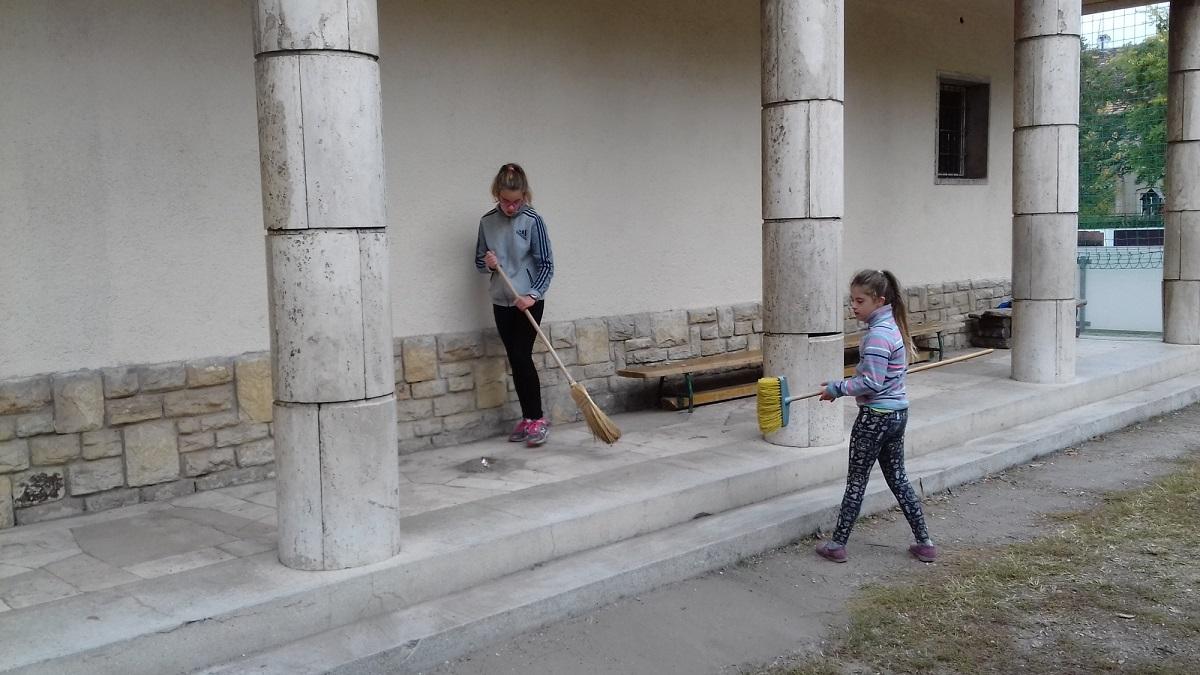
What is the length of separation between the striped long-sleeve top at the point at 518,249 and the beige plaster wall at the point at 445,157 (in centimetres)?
36

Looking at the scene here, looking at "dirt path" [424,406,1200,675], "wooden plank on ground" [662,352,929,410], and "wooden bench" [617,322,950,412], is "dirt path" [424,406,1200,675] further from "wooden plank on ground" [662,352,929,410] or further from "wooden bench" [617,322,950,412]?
"wooden plank on ground" [662,352,929,410]

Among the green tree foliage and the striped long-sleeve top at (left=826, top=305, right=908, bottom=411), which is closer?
the striped long-sleeve top at (left=826, top=305, right=908, bottom=411)

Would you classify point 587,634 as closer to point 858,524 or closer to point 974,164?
point 858,524

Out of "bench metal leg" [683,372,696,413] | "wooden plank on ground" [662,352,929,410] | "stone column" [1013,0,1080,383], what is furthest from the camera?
"stone column" [1013,0,1080,383]

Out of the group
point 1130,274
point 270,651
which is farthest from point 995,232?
point 270,651

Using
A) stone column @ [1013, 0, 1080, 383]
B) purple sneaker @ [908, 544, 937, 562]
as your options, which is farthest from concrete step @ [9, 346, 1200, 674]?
stone column @ [1013, 0, 1080, 383]

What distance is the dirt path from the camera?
4223 millimetres

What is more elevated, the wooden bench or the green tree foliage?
the green tree foliage

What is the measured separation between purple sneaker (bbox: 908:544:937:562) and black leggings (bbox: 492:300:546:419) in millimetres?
2683

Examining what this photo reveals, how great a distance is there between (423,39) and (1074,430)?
574 centimetres

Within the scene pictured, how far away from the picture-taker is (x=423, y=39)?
6.85 metres

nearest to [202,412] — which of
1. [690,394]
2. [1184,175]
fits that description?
[690,394]

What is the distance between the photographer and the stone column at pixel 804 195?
6.49 metres

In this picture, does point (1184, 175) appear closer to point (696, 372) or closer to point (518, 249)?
point (696, 372)
